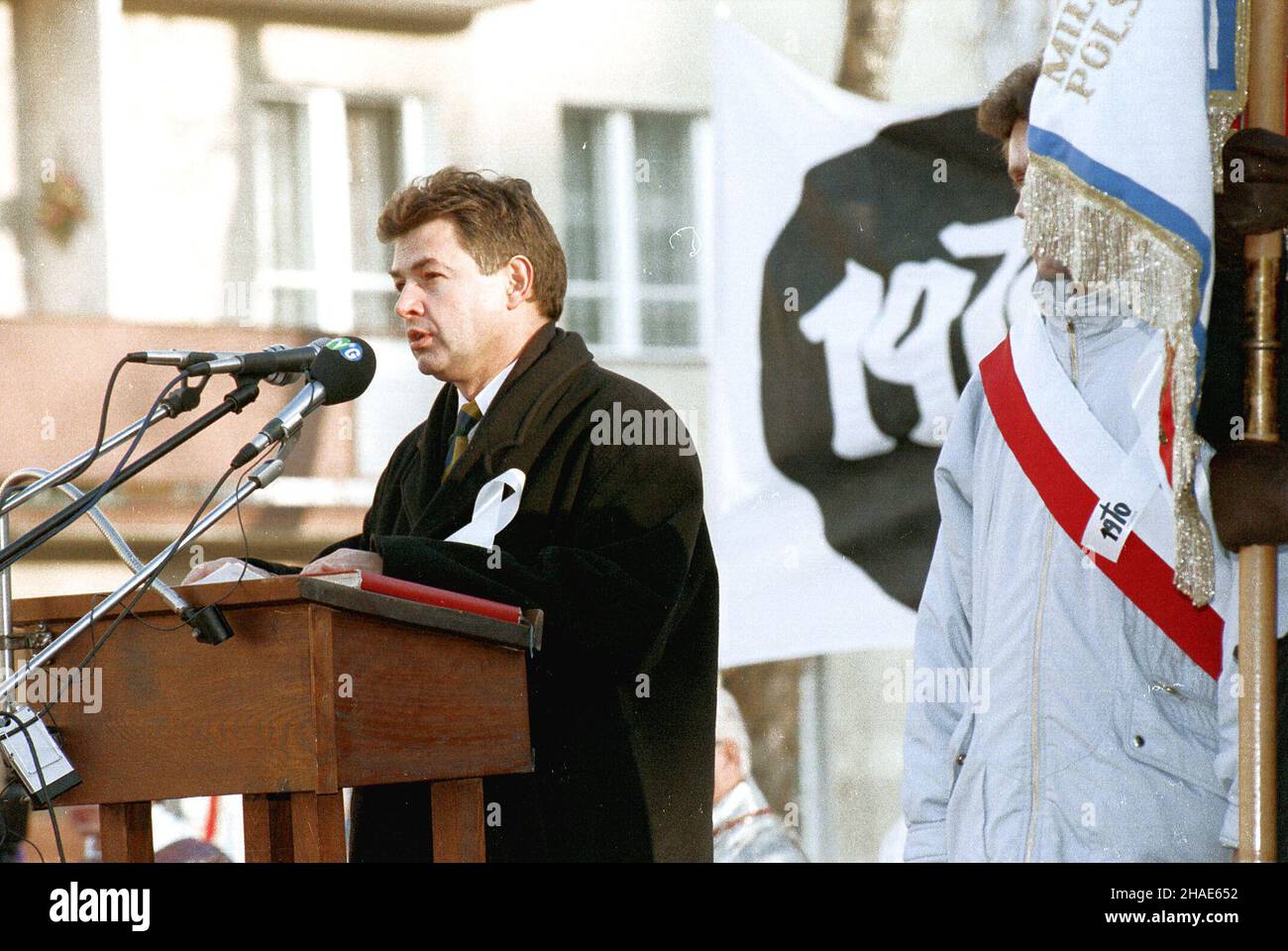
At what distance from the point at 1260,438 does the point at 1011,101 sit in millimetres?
741

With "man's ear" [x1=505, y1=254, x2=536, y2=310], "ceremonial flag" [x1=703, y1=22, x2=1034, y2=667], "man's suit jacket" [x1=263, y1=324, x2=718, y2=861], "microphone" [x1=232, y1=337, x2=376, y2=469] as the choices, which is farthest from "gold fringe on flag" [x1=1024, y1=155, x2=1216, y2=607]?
"ceremonial flag" [x1=703, y1=22, x2=1034, y2=667]

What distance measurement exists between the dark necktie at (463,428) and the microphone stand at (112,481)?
81 centimetres

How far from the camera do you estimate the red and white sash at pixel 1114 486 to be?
287 centimetres

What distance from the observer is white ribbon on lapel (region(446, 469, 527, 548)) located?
10.6ft

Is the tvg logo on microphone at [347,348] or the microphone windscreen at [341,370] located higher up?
the tvg logo on microphone at [347,348]

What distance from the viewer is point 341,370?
2.66m

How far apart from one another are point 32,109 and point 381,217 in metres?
1.28

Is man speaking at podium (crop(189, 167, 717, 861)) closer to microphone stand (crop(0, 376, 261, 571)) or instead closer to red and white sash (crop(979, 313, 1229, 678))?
microphone stand (crop(0, 376, 261, 571))

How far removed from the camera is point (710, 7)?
4523mm

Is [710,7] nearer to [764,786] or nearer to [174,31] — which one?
[174,31]

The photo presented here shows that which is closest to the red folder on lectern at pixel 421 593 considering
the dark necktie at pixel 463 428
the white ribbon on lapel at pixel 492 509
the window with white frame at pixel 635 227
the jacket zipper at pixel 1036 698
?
the white ribbon on lapel at pixel 492 509

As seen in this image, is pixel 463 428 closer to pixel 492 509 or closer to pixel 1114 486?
pixel 492 509

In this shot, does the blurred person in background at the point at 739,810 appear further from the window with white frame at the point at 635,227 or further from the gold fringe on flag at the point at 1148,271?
the gold fringe on flag at the point at 1148,271
